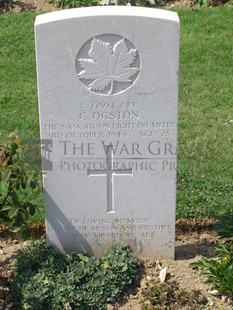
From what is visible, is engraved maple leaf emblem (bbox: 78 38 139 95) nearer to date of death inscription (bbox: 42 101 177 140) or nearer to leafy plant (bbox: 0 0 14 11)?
date of death inscription (bbox: 42 101 177 140)

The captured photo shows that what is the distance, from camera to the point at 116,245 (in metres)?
5.01

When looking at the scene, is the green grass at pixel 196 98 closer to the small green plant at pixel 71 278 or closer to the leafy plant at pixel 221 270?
the leafy plant at pixel 221 270

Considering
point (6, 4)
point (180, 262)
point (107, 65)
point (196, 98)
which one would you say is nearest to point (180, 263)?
point (180, 262)

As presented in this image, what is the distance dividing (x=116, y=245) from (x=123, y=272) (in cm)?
24

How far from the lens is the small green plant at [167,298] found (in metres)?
4.73

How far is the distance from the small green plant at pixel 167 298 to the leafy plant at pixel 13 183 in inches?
33.9

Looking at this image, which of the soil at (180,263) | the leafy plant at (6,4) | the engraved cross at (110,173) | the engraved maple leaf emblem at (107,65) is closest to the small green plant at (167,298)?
Answer: the soil at (180,263)

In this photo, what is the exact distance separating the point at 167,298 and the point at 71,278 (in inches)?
24.3

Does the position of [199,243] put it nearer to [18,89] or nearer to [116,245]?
[116,245]

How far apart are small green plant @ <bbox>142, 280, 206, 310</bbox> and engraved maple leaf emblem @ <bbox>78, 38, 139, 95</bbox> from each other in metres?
1.27

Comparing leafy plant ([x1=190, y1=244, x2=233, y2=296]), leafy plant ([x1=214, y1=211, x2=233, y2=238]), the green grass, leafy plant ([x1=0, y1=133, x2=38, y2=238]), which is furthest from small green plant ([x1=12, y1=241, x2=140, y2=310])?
the green grass

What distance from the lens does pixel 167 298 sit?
477cm

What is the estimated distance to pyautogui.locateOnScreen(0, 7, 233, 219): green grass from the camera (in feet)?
20.1

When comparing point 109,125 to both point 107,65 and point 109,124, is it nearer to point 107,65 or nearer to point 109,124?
point 109,124
